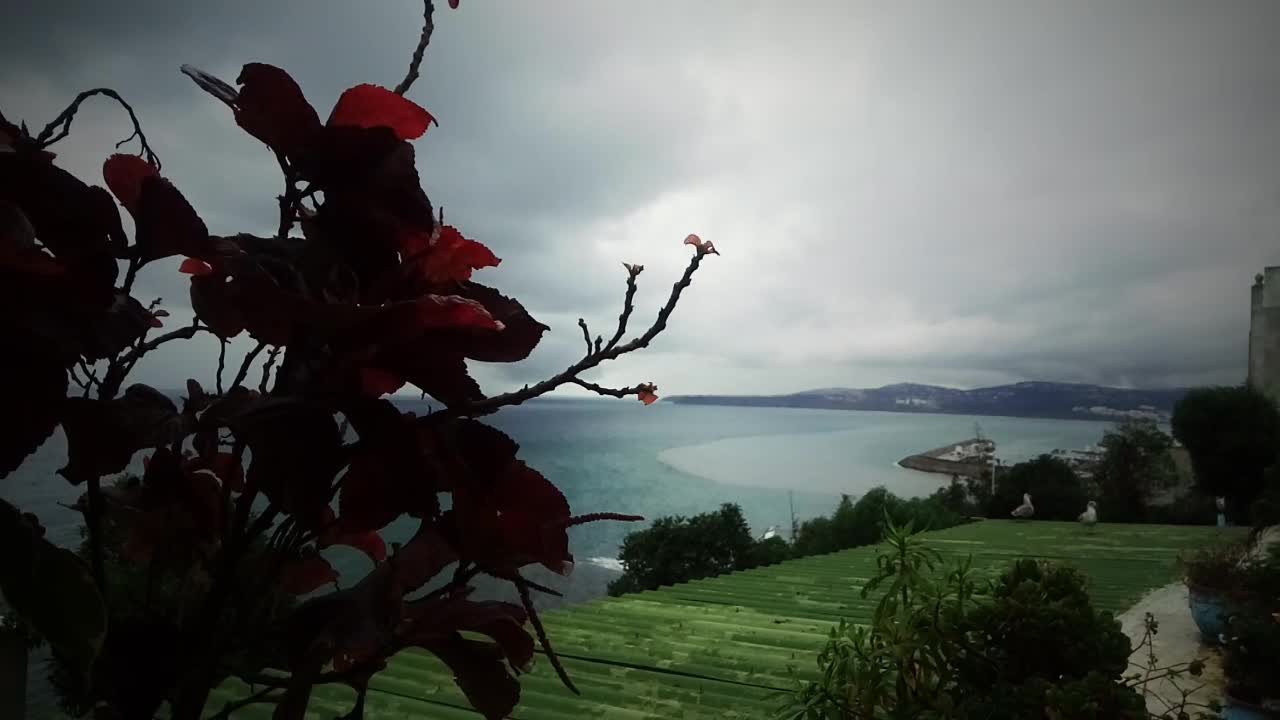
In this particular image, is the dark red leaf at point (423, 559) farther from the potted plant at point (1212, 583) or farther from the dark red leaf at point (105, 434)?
the potted plant at point (1212, 583)

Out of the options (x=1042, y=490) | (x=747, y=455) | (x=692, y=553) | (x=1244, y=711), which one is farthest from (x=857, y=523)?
(x=747, y=455)

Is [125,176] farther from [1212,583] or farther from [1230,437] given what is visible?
[1230,437]

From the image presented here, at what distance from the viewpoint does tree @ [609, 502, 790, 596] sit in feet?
36.7

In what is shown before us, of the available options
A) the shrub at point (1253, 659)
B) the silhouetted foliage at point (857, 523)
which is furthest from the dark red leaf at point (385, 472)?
the silhouetted foliage at point (857, 523)

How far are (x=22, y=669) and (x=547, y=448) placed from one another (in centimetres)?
2258

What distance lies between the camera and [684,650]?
2422 mm

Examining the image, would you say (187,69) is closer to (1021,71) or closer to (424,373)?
(424,373)

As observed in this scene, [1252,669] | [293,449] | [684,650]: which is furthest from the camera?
[684,650]

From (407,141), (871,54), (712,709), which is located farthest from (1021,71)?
(407,141)

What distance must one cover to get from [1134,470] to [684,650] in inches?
569

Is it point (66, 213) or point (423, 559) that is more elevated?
point (66, 213)

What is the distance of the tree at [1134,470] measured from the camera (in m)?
13.1

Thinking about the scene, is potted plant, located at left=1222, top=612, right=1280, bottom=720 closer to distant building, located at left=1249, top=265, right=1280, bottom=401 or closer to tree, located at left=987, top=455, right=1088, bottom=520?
tree, located at left=987, top=455, right=1088, bottom=520

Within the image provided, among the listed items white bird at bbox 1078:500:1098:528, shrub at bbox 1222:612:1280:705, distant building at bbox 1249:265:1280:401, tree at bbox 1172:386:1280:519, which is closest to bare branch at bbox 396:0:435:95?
shrub at bbox 1222:612:1280:705
